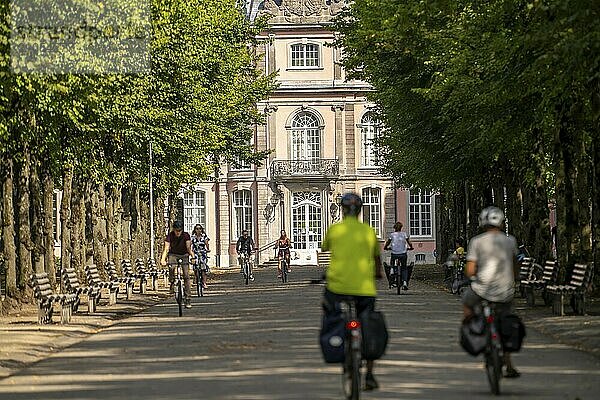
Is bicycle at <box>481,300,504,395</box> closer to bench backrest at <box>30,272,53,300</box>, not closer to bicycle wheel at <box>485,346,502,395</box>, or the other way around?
bicycle wheel at <box>485,346,502,395</box>

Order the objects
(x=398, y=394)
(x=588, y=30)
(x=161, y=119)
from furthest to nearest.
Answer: (x=161, y=119)
(x=588, y=30)
(x=398, y=394)

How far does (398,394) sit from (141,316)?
54.0 ft

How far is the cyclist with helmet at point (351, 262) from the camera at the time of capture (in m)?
14.1

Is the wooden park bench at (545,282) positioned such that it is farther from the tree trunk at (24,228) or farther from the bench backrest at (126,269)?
the bench backrest at (126,269)

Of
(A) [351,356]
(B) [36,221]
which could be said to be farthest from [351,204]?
(B) [36,221]

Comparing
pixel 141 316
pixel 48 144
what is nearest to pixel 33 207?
pixel 48 144

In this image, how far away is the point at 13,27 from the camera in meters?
27.7

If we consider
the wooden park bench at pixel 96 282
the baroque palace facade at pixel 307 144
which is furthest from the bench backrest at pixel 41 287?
the baroque palace facade at pixel 307 144

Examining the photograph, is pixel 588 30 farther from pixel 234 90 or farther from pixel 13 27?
pixel 234 90

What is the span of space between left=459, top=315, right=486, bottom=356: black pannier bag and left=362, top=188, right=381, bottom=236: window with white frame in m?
78.4

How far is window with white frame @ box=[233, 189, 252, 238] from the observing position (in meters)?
93.6

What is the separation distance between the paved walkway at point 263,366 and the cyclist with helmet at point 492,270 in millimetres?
808

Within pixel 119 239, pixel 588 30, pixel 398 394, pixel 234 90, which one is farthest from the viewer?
pixel 234 90

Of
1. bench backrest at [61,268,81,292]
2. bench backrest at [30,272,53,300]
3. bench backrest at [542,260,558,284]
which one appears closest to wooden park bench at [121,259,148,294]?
bench backrest at [61,268,81,292]
